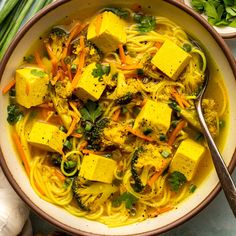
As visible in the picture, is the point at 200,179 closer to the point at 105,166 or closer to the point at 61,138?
the point at 105,166

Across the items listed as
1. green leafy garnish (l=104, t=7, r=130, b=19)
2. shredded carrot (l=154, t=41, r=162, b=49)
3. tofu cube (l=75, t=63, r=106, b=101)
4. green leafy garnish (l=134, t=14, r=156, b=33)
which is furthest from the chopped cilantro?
green leafy garnish (l=104, t=7, r=130, b=19)

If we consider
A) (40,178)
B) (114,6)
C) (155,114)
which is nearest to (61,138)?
(40,178)

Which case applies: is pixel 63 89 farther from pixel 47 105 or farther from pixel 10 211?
pixel 10 211

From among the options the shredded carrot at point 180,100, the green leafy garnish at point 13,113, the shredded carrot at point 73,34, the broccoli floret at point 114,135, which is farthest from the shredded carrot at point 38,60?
the shredded carrot at point 180,100

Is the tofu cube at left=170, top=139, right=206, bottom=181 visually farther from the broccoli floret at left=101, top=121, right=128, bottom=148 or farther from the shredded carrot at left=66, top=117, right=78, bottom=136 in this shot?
the shredded carrot at left=66, top=117, right=78, bottom=136

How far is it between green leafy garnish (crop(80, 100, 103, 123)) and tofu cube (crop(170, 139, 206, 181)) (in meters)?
0.48

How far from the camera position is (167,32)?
3.30m

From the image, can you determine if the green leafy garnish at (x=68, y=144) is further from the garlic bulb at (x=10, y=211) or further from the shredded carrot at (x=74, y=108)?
the garlic bulb at (x=10, y=211)

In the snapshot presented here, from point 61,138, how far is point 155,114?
53cm

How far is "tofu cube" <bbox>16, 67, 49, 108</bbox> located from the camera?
10.2ft

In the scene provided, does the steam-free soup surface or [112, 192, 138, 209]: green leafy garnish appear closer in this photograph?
the steam-free soup surface

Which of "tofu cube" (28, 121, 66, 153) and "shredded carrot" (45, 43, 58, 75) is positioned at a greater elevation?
"shredded carrot" (45, 43, 58, 75)

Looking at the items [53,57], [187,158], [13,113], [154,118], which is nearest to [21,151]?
[13,113]

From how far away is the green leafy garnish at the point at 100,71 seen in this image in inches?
123
